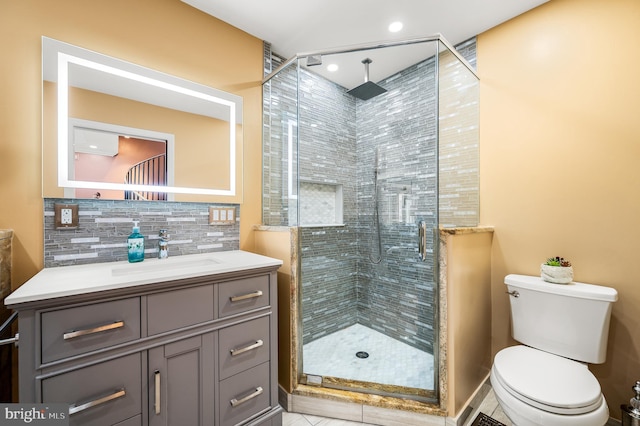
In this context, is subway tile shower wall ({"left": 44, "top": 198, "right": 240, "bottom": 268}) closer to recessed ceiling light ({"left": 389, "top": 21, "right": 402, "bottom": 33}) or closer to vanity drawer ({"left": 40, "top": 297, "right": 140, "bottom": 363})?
vanity drawer ({"left": 40, "top": 297, "right": 140, "bottom": 363})

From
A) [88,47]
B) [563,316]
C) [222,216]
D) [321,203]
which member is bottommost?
[563,316]

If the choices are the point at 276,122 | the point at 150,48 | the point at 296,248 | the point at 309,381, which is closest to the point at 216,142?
the point at 276,122

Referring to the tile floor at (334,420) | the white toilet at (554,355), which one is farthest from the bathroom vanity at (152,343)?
the white toilet at (554,355)

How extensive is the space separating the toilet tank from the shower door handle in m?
0.54

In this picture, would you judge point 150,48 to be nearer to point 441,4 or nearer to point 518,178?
point 441,4

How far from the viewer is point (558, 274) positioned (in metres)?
1.55

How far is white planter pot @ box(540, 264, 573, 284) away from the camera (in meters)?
1.54

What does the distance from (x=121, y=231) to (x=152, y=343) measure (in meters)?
0.73

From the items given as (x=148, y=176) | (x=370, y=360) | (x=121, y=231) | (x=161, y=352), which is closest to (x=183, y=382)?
(x=161, y=352)

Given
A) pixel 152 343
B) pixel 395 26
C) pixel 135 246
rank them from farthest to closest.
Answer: pixel 395 26 < pixel 135 246 < pixel 152 343

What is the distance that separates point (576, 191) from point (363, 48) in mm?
1631

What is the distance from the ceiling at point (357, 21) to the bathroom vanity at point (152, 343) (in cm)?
166

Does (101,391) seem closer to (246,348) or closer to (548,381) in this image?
(246,348)

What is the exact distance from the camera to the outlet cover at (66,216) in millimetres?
1313
